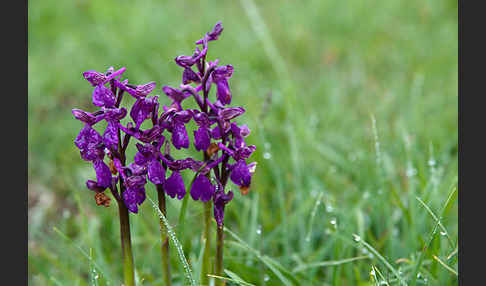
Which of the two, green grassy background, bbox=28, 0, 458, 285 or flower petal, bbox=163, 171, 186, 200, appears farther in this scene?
green grassy background, bbox=28, 0, 458, 285

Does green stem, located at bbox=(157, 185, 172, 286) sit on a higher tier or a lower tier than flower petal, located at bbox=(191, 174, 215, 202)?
lower

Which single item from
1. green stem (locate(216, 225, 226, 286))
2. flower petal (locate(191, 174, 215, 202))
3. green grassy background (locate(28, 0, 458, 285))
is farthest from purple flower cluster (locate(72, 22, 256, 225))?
green grassy background (locate(28, 0, 458, 285))

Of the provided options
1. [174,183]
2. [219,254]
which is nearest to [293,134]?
[219,254]

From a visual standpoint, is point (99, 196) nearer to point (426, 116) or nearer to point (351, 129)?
point (351, 129)

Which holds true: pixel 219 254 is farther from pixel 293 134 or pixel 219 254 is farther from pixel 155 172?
pixel 293 134

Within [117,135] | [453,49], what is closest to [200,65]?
[117,135]

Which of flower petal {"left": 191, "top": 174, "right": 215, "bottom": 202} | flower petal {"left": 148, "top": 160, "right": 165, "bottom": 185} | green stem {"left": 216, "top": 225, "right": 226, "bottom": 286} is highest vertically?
flower petal {"left": 148, "top": 160, "right": 165, "bottom": 185}

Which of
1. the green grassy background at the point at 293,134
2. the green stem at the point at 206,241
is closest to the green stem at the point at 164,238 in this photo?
the green stem at the point at 206,241

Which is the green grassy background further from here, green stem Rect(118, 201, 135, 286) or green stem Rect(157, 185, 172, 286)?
green stem Rect(157, 185, 172, 286)
